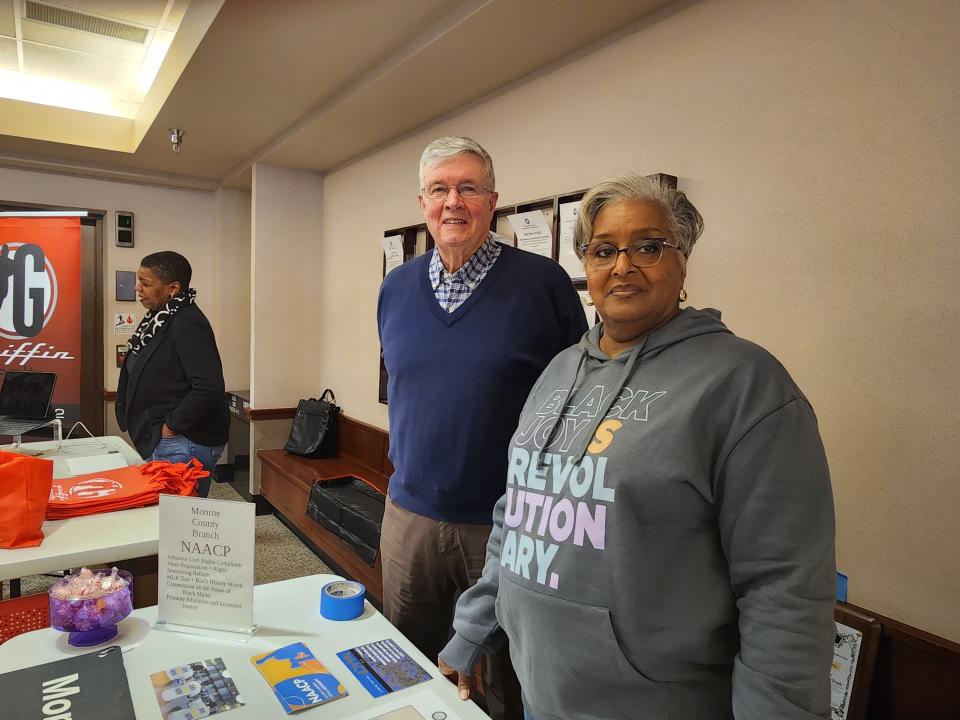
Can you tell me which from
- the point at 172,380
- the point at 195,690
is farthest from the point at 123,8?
the point at 195,690

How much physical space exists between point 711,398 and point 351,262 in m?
3.73

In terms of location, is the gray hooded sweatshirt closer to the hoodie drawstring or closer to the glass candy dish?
the hoodie drawstring

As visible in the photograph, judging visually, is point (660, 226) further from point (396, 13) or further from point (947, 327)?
point (396, 13)

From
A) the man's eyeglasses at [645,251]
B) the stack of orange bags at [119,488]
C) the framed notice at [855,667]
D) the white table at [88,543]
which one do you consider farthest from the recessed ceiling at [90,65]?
the framed notice at [855,667]

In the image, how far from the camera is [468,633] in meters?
1.14

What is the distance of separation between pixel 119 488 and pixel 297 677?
46.4 inches

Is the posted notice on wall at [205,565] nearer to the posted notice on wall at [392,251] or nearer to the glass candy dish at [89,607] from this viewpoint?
the glass candy dish at [89,607]

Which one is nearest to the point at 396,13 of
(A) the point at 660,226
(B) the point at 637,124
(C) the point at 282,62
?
(C) the point at 282,62

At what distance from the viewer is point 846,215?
5.20 ft

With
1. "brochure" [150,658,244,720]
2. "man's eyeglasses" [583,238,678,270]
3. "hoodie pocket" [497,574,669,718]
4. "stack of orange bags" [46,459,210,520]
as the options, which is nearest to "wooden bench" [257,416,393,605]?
"stack of orange bags" [46,459,210,520]

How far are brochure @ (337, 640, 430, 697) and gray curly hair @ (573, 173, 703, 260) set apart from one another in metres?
0.82

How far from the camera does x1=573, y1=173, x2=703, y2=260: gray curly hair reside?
1.00 m

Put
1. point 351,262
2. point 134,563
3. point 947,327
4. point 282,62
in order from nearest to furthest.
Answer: point 947,327, point 134,563, point 282,62, point 351,262

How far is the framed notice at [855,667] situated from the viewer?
1.47m
